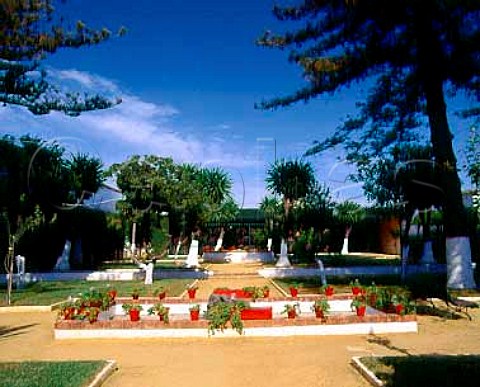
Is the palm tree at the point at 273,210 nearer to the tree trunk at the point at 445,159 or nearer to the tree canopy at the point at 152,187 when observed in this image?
the tree canopy at the point at 152,187

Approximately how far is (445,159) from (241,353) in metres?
8.98

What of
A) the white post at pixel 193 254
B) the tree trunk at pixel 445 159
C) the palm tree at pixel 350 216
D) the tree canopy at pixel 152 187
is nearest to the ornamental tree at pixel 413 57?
the tree trunk at pixel 445 159

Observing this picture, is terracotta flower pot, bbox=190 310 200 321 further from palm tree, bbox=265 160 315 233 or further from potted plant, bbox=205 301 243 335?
palm tree, bbox=265 160 315 233

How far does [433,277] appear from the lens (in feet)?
61.6

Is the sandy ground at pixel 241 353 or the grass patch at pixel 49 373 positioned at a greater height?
the grass patch at pixel 49 373

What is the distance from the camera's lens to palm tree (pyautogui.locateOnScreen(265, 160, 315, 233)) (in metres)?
28.0

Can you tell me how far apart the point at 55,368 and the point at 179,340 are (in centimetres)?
277

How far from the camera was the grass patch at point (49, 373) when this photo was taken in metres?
5.78

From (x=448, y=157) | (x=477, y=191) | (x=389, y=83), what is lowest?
(x=477, y=191)

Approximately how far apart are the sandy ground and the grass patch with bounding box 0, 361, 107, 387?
334 millimetres

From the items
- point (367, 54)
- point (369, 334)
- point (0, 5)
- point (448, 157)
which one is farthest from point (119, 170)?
point (369, 334)

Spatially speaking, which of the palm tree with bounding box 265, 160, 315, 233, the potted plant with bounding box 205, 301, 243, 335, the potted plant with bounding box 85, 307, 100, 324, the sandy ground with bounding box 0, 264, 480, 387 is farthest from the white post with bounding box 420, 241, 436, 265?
the potted plant with bounding box 85, 307, 100, 324

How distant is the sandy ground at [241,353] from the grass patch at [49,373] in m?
0.33

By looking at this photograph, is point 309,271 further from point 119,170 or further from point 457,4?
point 457,4
